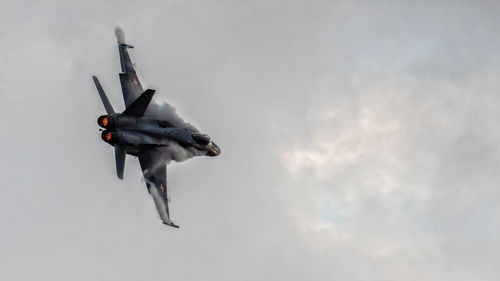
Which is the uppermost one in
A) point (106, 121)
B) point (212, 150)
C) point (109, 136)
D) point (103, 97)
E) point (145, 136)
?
point (212, 150)

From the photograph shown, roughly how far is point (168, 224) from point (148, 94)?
10885mm

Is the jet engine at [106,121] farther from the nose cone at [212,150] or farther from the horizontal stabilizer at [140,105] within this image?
the nose cone at [212,150]

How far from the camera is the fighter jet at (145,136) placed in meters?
60.3

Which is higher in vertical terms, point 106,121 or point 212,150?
point 212,150

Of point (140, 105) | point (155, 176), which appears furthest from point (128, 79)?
point (155, 176)

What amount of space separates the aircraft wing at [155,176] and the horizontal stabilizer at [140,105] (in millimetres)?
3911

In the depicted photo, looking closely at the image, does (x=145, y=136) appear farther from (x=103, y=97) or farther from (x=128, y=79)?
(x=128, y=79)

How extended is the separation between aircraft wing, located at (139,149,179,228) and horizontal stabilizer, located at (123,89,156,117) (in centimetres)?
391

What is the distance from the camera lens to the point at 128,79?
6869 cm

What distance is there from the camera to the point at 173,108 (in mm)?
68000

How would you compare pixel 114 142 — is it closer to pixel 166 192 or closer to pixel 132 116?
pixel 132 116

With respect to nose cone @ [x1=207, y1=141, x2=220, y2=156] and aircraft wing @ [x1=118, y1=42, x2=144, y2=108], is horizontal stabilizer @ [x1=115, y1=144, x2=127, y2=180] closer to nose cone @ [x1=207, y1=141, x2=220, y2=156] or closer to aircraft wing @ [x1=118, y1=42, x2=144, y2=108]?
aircraft wing @ [x1=118, y1=42, x2=144, y2=108]

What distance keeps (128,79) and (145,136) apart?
7.99 m

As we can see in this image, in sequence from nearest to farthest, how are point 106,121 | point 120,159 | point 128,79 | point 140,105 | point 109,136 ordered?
point 120,159 < point 106,121 < point 109,136 < point 140,105 < point 128,79
